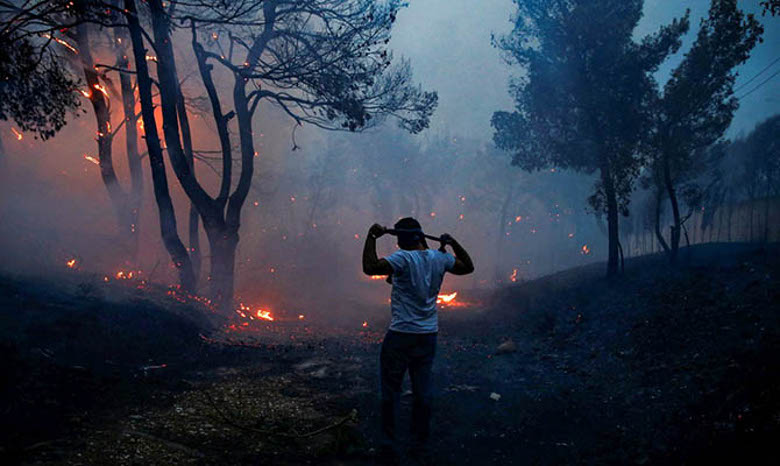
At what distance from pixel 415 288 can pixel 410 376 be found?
1.03m

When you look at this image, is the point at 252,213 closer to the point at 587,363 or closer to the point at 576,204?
the point at 576,204

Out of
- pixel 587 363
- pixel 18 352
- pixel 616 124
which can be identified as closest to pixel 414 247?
pixel 18 352

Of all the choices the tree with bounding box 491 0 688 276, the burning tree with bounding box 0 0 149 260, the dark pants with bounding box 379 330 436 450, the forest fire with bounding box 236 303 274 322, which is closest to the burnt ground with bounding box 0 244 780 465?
the dark pants with bounding box 379 330 436 450

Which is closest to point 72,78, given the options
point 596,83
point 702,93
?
point 596,83

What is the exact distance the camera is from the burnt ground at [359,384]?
4.99 m

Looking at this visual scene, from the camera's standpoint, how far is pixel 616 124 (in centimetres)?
1833

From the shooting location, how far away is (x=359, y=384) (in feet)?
26.7

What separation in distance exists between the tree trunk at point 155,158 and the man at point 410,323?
34.7 feet

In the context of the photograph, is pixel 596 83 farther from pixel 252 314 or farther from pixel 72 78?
pixel 72 78

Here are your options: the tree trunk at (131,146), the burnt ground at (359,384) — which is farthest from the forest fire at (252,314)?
the tree trunk at (131,146)

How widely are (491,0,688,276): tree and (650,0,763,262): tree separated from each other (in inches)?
30.0

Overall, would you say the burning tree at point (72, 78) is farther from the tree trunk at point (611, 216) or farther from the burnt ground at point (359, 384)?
the tree trunk at point (611, 216)

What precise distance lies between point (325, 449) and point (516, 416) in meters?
3.32

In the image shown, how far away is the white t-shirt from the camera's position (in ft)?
16.7
